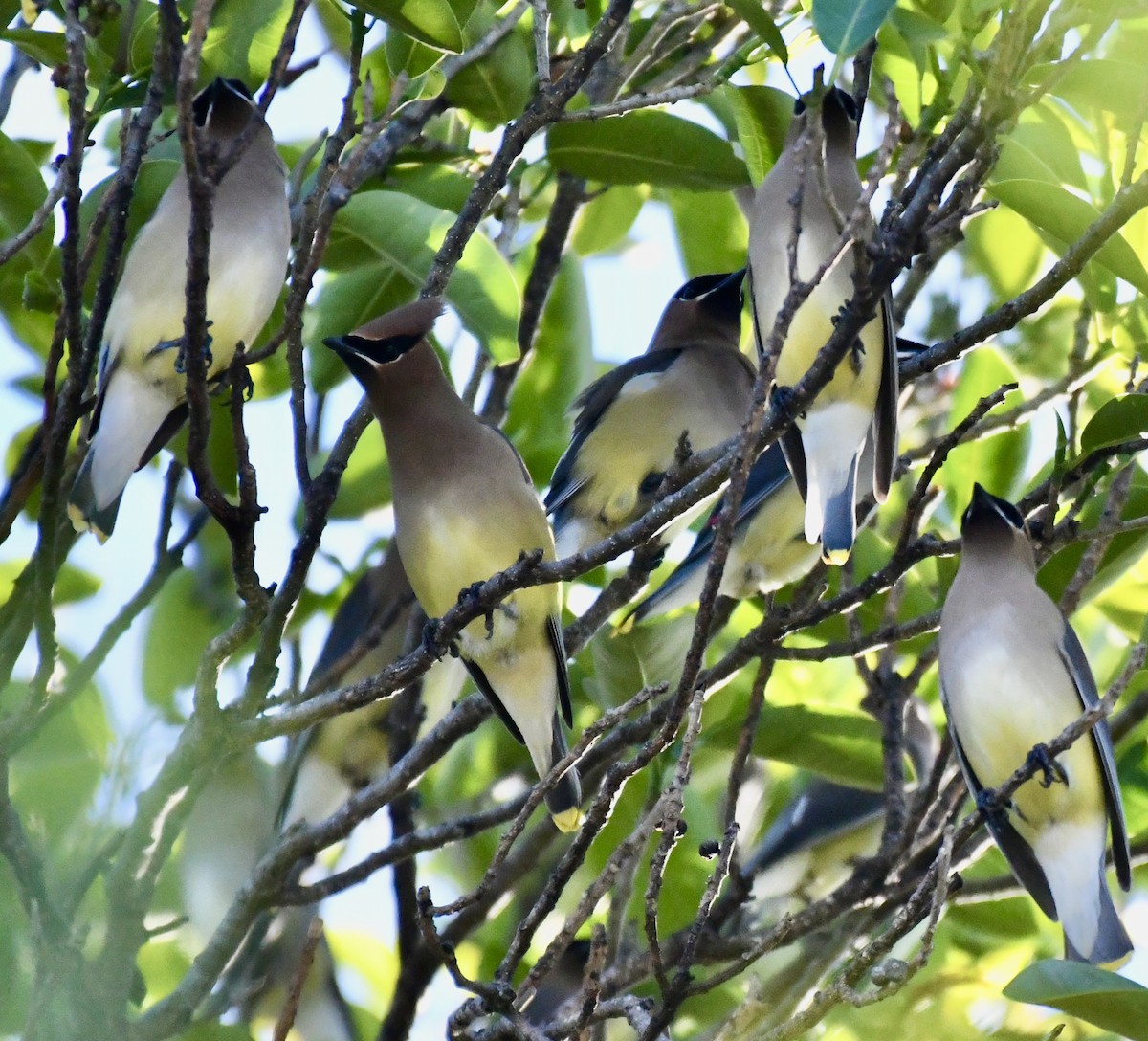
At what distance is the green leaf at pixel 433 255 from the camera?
3.07 meters

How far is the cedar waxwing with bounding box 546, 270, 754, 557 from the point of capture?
4.67 m

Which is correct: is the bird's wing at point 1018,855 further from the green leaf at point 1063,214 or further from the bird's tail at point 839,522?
the green leaf at point 1063,214

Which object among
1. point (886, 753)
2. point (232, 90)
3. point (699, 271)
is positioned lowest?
point (886, 753)

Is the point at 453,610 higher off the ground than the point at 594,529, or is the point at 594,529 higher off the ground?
the point at 594,529

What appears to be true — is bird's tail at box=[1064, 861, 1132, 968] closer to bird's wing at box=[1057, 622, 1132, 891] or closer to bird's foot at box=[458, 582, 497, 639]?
bird's wing at box=[1057, 622, 1132, 891]

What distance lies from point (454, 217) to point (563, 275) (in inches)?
44.2

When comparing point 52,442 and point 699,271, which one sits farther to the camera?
point 699,271

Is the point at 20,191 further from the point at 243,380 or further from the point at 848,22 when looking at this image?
the point at 848,22

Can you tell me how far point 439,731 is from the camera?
3334 millimetres

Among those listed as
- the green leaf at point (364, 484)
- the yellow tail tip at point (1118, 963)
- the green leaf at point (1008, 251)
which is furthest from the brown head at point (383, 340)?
the yellow tail tip at point (1118, 963)

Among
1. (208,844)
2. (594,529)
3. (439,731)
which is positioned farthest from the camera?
(594,529)

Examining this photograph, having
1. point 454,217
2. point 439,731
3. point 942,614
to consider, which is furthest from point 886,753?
point 454,217

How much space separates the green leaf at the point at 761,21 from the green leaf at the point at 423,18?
41 cm

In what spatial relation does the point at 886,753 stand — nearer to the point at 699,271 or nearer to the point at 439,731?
the point at 439,731
